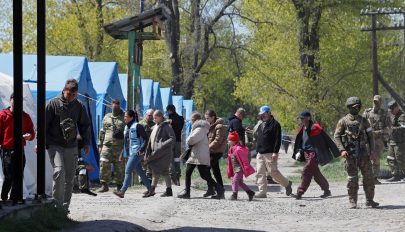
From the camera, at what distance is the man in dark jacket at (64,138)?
508 inches

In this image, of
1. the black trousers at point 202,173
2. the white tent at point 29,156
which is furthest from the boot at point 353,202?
Answer: the white tent at point 29,156

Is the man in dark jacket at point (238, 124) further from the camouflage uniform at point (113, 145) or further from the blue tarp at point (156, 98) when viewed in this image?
the blue tarp at point (156, 98)

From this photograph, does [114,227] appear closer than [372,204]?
Yes

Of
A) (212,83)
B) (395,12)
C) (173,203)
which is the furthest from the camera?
(212,83)

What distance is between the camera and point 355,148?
16.2 meters

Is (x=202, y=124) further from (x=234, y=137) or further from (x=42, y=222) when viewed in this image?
(x=42, y=222)

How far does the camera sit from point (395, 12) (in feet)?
122

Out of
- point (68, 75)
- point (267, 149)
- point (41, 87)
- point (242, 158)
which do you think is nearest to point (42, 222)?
point (41, 87)

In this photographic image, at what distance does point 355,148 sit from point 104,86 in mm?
9578

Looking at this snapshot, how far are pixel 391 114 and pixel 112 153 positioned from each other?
264 inches

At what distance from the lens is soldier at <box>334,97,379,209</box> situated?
16.2 meters

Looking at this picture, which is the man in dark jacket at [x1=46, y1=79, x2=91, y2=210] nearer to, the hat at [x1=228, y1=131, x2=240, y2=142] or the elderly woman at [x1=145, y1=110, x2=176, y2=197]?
the elderly woman at [x1=145, y1=110, x2=176, y2=197]

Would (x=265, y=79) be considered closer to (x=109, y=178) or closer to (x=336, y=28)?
(x=336, y=28)

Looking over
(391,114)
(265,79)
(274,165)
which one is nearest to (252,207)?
(274,165)
